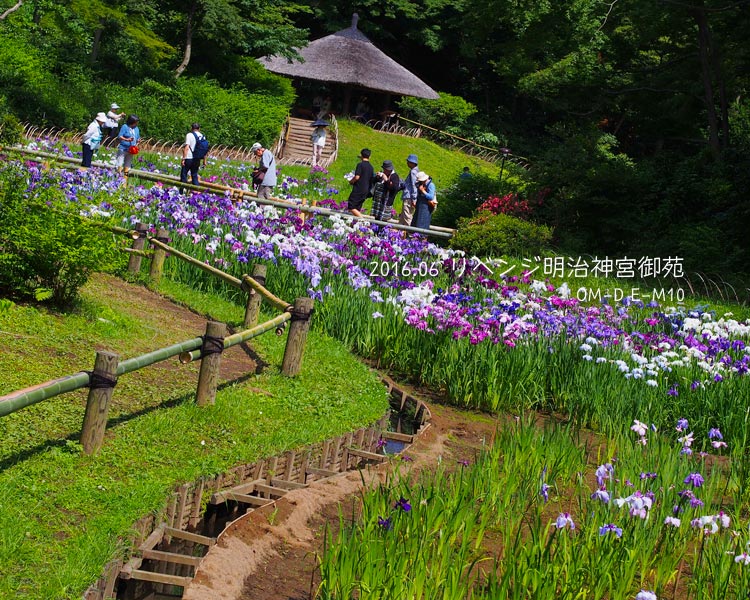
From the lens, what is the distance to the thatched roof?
37625 mm

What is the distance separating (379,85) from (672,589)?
34.3m

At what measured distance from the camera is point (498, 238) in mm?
16219

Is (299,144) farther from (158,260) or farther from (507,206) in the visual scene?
(158,260)

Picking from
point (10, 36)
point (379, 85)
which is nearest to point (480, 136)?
point (379, 85)

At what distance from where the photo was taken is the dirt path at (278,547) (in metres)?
4.71

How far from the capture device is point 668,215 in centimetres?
1939

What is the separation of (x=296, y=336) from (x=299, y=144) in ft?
85.2

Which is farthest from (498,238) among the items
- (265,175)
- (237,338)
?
(237,338)

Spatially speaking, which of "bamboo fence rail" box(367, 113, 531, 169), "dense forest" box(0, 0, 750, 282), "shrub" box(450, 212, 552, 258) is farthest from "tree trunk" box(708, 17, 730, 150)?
"bamboo fence rail" box(367, 113, 531, 169)

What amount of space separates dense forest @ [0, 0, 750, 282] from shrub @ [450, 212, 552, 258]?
1.91 m

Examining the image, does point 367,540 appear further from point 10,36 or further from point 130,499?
point 10,36

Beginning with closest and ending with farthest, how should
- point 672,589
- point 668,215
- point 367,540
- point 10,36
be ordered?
point 367,540 → point 672,589 → point 668,215 → point 10,36

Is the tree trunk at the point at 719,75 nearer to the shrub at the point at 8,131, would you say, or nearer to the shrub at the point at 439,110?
the shrub at the point at 8,131

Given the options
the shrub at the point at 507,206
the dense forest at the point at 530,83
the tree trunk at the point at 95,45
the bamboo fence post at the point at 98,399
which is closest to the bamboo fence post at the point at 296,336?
the bamboo fence post at the point at 98,399
